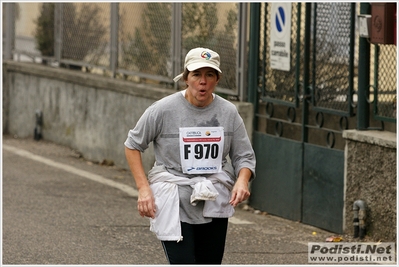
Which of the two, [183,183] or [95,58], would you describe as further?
[95,58]

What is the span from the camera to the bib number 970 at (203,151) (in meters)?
5.35

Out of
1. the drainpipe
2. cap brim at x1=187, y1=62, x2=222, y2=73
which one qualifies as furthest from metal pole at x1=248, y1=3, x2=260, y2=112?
cap brim at x1=187, y1=62, x2=222, y2=73

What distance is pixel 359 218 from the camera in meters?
8.09

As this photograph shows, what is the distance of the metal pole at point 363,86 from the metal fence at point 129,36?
1.85 metres

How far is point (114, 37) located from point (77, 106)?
1.06 m

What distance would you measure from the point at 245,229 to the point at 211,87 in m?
3.54

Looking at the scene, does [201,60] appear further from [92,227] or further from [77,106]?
[77,106]

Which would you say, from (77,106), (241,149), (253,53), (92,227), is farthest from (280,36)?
(77,106)

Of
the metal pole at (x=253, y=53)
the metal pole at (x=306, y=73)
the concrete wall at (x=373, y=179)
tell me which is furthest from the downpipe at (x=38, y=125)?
the concrete wall at (x=373, y=179)

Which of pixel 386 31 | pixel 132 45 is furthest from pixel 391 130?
pixel 132 45

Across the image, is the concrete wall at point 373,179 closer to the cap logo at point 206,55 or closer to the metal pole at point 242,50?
the metal pole at point 242,50

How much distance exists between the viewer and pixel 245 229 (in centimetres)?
866

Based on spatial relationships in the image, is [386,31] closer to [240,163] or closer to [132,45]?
[240,163]

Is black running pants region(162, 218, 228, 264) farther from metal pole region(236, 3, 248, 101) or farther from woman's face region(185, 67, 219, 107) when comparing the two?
metal pole region(236, 3, 248, 101)
